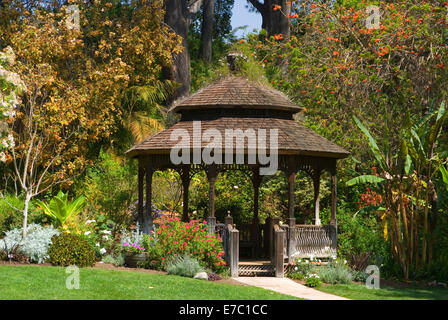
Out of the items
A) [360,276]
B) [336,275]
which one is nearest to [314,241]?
[360,276]

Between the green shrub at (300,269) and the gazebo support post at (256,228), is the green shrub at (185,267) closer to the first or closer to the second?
the green shrub at (300,269)

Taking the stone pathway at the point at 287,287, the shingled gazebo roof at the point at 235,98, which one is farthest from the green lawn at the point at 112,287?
the shingled gazebo roof at the point at 235,98

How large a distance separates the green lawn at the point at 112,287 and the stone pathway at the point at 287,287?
2.15 feet

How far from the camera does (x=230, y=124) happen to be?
18.7m

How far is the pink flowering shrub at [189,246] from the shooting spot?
16.9m

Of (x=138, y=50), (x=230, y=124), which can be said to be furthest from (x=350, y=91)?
(x=138, y=50)

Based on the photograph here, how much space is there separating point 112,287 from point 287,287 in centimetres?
421

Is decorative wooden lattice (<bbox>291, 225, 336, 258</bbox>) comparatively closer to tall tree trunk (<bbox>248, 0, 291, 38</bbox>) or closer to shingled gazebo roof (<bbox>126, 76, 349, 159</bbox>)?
shingled gazebo roof (<bbox>126, 76, 349, 159</bbox>)

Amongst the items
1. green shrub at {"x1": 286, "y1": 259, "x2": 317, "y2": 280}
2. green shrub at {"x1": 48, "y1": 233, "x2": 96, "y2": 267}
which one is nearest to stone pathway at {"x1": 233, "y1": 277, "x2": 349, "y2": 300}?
green shrub at {"x1": 286, "y1": 259, "x2": 317, "y2": 280}

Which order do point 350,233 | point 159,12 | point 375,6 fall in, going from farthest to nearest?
point 159,12, point 375,6, point 350,233

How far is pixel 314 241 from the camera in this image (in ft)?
60.9

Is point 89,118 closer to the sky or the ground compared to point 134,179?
closer to the sky

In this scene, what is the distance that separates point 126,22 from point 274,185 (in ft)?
29.6

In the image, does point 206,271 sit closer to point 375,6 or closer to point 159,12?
point 375,6
